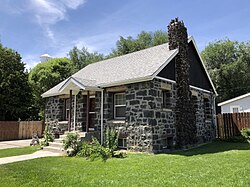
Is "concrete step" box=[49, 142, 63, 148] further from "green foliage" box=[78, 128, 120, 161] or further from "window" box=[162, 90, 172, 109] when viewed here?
"window" box=[162, 90, 172, 109]

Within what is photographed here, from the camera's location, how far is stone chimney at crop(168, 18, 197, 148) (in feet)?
41.1

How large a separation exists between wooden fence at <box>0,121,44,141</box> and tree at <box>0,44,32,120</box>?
355cm

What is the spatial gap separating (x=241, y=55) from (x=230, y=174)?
32.5 metres

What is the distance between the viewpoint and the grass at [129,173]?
18.5 ft

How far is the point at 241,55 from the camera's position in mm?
33938

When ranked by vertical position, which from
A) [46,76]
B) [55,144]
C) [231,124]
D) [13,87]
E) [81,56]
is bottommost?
[55,144]

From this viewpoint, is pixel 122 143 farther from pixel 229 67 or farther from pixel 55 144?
pixel 229 67

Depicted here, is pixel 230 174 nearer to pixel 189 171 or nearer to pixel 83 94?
pixel 189 171

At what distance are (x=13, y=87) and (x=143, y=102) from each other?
57.3ft

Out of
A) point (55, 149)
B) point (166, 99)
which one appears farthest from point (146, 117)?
point (55, 149)

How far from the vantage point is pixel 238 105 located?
22031mm

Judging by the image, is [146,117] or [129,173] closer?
[129,173]

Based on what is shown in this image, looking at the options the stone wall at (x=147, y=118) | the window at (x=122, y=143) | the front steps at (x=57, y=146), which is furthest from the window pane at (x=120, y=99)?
the front steps at (x=57, y=146)

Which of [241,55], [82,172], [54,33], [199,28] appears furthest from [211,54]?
[82,172]
